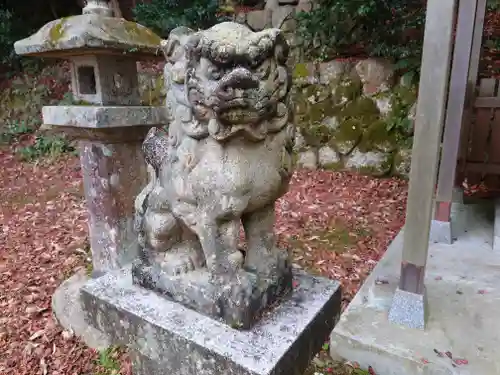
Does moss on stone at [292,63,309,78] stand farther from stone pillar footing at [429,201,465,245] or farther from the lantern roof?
the lantern roof

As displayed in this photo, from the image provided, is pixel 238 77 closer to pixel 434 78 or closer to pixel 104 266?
pixel 434 78

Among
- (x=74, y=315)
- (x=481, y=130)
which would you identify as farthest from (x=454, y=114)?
(x=74, y=315)

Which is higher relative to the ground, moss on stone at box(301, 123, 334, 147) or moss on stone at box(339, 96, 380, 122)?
moss on stone at box(339, 96, 380, 122)

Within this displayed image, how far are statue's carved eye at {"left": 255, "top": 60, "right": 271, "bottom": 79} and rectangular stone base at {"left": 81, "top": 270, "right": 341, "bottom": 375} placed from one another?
81cm

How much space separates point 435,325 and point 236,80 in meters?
1.84

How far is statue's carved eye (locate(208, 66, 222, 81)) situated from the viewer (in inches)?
45.0

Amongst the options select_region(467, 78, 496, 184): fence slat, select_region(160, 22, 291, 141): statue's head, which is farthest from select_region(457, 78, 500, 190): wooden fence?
select_region(160, 22, 291, 141): statue's head

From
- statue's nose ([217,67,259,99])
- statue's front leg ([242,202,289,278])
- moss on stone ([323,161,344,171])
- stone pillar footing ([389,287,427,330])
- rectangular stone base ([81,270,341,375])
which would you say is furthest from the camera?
moss on stone ([323,161,344,171])

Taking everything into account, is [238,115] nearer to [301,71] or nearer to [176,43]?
[176,43]

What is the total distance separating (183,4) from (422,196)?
5.15m

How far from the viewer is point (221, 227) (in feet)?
4.28

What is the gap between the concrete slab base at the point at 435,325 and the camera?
6.38 feet

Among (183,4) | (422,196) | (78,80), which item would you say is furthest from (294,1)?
(422,196)

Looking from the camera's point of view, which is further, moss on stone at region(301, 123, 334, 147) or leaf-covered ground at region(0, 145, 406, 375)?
moss on stone at region(301, 123, 334, 147)
